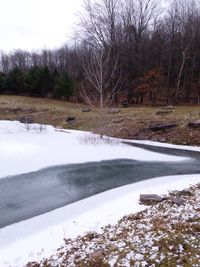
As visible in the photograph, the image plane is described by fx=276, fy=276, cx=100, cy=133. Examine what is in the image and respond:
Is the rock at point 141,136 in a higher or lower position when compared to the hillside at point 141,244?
lower

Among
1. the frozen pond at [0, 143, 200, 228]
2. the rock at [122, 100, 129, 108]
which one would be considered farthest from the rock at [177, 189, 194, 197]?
the rock at [122, 100, 129, 108]

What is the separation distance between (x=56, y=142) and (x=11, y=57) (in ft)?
181

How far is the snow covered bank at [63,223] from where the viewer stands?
4.53m

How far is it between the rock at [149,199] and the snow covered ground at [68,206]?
0.64 ft

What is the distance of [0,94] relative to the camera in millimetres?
41000

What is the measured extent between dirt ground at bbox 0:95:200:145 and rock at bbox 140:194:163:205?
379 inches

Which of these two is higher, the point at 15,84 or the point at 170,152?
the point at 15,84

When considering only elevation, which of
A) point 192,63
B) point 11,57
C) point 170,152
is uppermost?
point 11,57

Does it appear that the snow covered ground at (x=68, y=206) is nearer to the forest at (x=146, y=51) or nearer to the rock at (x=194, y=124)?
the rock at (x=194, y=124)

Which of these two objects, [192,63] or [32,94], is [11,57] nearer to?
[32,94]

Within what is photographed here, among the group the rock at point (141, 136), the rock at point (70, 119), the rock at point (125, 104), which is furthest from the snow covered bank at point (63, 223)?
the rock at point (125, 104)

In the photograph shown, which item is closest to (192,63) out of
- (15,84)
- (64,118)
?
(64,118)

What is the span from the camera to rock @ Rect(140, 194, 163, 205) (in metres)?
6.63

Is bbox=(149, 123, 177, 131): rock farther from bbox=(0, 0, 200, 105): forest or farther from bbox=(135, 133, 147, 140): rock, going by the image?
bbox=(0, 0, 200, 105): forest
